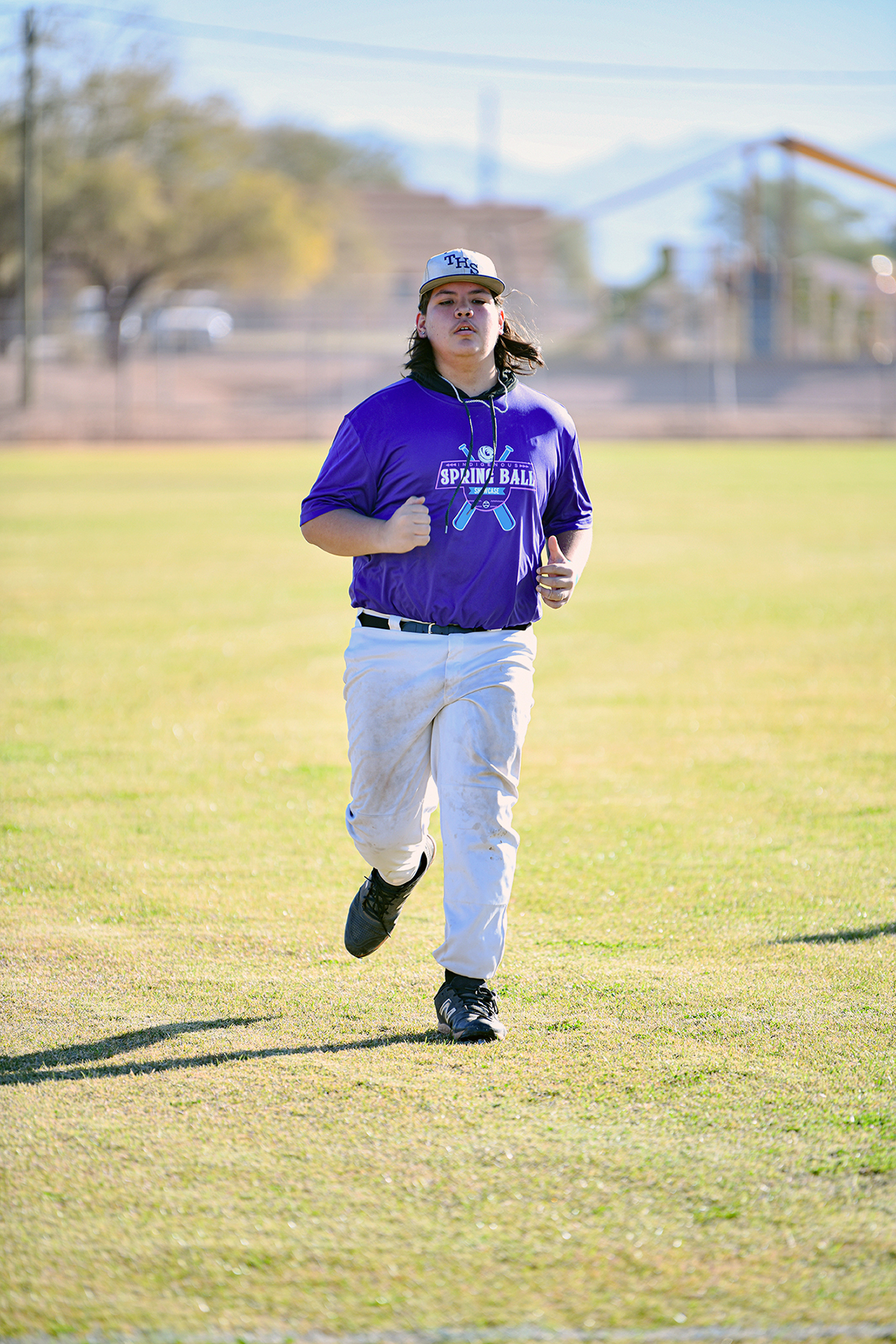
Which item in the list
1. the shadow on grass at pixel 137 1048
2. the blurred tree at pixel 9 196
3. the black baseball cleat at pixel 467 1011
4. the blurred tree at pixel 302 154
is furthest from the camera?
the blurred tree at pixel 302 154

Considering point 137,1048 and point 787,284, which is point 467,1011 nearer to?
point 137,1048

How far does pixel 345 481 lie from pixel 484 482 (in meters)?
0.44

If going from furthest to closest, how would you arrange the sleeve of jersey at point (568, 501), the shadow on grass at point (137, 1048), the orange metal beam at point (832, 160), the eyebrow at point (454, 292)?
the orange metal beam at point (832, 160) → the sleeve of jersey at point (568, 501) → the eyebrow at point (454, 292) → the shadow on grass at point (137, 1048)

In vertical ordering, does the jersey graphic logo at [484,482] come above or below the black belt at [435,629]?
above

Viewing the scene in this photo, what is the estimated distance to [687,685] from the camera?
9.98 metres

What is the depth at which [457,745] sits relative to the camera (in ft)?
14.8

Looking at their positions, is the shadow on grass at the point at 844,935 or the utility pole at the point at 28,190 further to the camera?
the utility pole at the point at 28,190

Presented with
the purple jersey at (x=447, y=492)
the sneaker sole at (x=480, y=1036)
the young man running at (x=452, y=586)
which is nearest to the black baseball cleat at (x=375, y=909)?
the young man running at (x=452, y=586)

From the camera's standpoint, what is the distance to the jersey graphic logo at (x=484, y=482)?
4.48m

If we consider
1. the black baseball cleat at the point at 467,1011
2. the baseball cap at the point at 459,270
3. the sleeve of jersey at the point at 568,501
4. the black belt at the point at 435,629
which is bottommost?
the black baseball cleat at the point at 467,1011

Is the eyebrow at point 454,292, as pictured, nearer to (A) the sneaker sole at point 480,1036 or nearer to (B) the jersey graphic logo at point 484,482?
(B) the jersey graphic logo at point 484,482

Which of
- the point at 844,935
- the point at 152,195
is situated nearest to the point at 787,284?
the point at 152,195

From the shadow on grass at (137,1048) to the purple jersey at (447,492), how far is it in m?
1.29

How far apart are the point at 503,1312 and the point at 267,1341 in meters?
0.47
